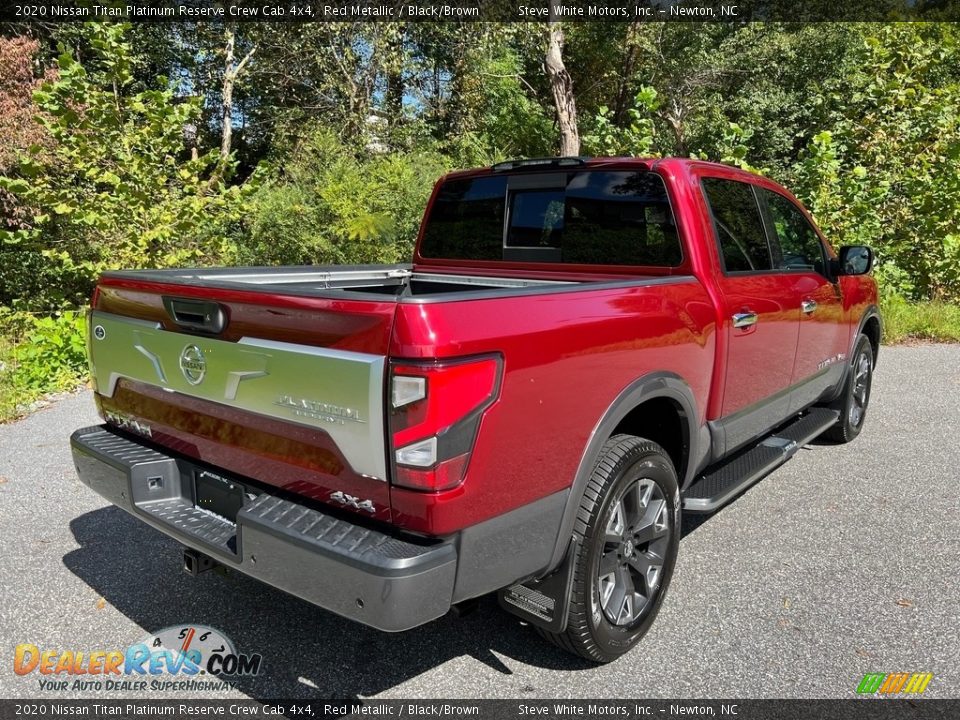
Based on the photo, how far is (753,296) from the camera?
3.58 metres

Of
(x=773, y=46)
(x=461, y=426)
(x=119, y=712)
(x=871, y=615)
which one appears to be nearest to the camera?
(x=461, y=426)

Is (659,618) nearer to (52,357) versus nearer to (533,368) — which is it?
(533,368)

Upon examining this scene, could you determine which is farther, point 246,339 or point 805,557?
point 805,557

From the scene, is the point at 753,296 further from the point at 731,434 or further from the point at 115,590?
the point at 115,590

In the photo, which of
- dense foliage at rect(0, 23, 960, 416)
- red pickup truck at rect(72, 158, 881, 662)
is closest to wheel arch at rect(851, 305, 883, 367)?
red pickup truck at rect(72, 158, 881, 662)

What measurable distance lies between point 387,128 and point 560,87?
21.3 feet

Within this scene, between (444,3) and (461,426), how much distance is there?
17.2 meters

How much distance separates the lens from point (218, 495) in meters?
2.60

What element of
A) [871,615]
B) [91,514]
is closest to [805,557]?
[871,615]

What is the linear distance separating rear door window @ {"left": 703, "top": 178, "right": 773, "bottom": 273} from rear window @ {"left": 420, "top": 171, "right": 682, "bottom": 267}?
34cm

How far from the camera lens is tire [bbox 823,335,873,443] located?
17.5ft

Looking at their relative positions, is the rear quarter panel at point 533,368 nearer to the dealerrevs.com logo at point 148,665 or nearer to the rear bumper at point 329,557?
the rear bumper at point 329,557

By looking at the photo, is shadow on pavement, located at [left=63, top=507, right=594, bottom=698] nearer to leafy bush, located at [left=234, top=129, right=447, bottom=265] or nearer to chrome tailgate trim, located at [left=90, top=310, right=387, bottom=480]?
chrome tailgate trim, located at [left=90, top=310, right=387, bottom=480]

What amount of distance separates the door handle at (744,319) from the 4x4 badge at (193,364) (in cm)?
237
